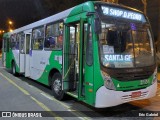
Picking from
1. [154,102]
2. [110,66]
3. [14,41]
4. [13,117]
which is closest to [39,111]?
[13,117]

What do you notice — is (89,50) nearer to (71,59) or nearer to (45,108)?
(71,59)

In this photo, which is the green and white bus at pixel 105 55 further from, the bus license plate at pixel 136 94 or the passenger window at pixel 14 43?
the passenger window at pixel 14 43

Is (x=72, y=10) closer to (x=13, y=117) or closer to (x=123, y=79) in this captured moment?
(x=123, y=79)

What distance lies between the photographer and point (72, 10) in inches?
324

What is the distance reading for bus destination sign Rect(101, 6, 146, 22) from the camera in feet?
23.4

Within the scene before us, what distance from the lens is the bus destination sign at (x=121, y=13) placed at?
281 inches

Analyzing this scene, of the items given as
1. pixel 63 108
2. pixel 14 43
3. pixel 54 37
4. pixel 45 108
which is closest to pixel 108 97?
pixel 63 108

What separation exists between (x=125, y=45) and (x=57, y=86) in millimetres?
3133

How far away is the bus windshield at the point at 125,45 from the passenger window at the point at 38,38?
4.46m

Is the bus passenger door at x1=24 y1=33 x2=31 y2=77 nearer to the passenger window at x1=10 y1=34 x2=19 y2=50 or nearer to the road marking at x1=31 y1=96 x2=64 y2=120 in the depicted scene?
the passenger window at x1=10 y1=34 x2=19 y2=50

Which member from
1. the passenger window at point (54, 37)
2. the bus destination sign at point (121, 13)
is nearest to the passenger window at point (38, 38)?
the passenger window at point (54, 37)

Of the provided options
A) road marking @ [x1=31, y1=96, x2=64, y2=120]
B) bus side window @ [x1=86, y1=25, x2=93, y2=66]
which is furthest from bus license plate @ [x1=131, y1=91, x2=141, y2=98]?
road marking @ [x1=31, y1=96, x2=64, y2=120]

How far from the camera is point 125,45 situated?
7.10m

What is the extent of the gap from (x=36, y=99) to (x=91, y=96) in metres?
2.99
